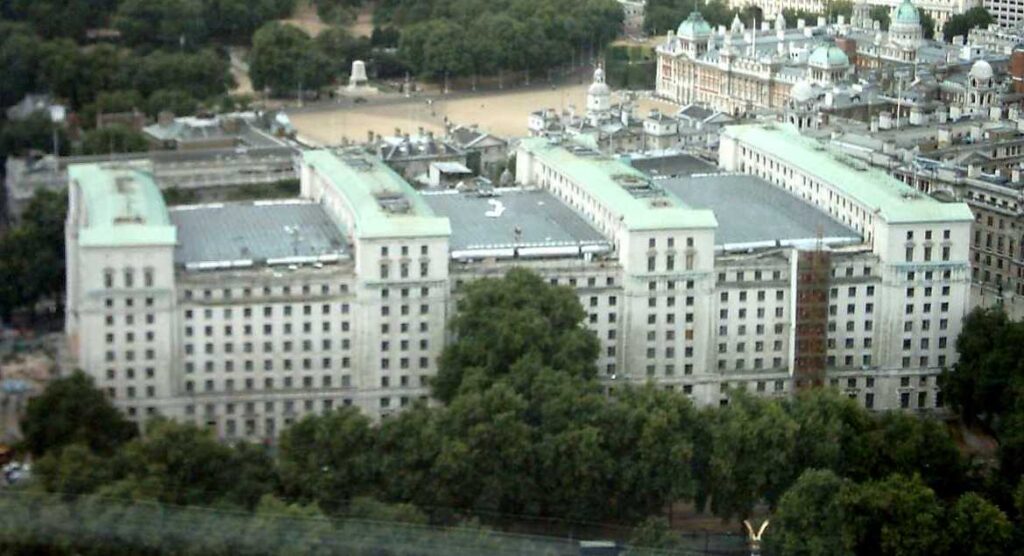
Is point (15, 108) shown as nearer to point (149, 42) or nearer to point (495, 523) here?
point (149, 42)

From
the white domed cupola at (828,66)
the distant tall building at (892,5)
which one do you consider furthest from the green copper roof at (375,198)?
the distant tall building at (892,5)

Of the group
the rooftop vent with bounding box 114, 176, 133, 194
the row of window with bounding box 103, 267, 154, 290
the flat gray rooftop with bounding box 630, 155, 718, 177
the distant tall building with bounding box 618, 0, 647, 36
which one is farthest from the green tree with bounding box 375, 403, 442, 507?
the distant tall building with bounding box 618, 0, 647, 36

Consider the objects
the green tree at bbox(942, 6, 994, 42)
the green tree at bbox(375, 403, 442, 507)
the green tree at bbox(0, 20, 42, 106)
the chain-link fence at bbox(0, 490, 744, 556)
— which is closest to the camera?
the chain-link fence at bbox(0, 490, 744, 556)

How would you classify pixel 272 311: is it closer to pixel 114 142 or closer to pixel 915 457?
pixel 915 457

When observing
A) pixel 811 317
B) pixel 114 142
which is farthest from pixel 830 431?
pixel 114 142

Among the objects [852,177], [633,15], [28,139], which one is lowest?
[28,139]

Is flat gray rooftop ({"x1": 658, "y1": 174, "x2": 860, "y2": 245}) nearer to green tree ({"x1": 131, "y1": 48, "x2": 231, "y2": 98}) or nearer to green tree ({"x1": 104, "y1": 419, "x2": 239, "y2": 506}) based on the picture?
green tree ({"x1": 104, "y1": 419, "x2": 239, "y2": 506})

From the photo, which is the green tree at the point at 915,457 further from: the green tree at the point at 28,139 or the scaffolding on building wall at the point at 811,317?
the green tree at the point at 28,139
